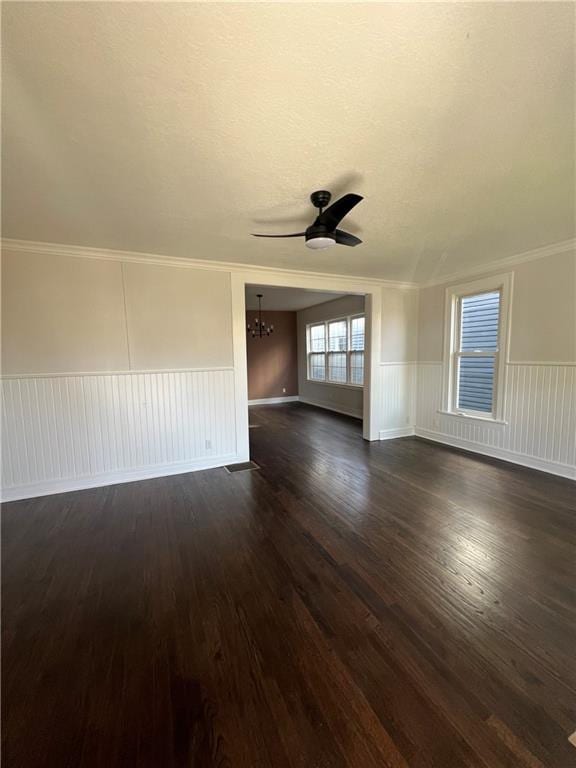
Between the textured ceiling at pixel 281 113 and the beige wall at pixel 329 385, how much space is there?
14.1ft

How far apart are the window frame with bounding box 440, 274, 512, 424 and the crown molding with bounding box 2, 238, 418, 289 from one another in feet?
4.72

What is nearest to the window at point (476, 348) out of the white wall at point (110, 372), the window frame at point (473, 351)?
the window frame at point (473, 351)

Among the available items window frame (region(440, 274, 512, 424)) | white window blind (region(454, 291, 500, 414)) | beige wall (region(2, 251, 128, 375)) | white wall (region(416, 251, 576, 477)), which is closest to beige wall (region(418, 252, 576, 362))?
white wall (region(416, 251, 576, 477))

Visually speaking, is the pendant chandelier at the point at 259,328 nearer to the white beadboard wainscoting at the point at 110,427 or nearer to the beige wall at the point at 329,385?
the beige wall at the point at 329,385

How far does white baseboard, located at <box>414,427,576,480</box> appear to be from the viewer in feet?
11.3

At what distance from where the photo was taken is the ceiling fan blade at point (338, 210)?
1.96 m

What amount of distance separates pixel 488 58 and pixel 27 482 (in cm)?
465

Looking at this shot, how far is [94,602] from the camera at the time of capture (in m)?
1.80

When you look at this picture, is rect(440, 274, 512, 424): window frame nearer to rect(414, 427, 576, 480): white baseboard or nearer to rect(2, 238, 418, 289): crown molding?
rect(414, 427, 576, 480): white baseboard

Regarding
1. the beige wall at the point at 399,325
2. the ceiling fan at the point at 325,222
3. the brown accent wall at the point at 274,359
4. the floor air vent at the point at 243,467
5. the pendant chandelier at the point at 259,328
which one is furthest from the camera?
the brown accent wall at the point at 274,359

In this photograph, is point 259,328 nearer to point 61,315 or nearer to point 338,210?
point 61,315

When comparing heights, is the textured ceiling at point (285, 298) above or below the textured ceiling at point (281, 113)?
above

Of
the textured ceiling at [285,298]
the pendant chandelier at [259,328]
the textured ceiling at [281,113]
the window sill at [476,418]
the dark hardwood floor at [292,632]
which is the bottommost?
the dark hardwood floor at [292,632]

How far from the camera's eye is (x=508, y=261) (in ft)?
12.6
